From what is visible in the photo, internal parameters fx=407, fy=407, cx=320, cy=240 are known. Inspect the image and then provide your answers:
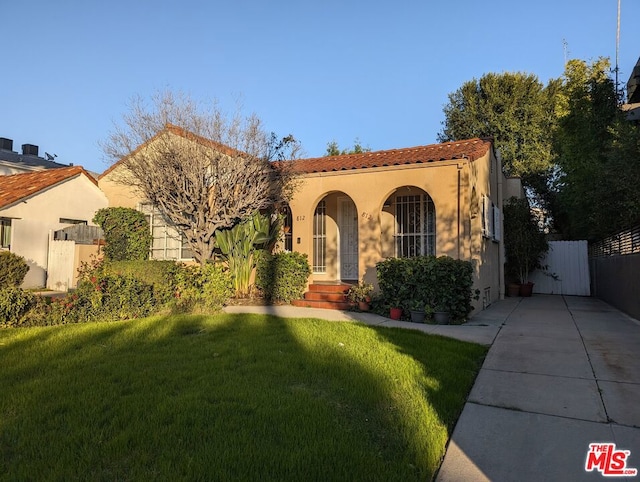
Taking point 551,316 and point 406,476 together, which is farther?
point 551,316

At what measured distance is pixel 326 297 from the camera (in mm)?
10297

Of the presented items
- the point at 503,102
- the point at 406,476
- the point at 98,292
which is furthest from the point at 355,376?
the point at 503,102

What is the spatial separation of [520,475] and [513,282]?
47.3 ft

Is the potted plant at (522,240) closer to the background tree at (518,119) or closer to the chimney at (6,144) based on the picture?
the background tree at (518,119)

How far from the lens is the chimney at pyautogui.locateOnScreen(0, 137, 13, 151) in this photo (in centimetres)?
2645

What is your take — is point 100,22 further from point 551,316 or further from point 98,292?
point 551,316

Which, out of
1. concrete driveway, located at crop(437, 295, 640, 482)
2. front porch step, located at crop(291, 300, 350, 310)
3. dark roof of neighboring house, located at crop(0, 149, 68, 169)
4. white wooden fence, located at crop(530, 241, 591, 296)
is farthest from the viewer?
dark roof of neighboring house, located at crop(0, 149, 68, 169)

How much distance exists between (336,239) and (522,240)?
7236mm

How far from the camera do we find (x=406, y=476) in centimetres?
266

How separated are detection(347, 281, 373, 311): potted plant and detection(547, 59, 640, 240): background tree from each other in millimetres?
5544

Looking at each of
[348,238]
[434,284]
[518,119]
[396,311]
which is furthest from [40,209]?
[518,119]

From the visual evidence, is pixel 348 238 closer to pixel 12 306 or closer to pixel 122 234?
pixel 122 234

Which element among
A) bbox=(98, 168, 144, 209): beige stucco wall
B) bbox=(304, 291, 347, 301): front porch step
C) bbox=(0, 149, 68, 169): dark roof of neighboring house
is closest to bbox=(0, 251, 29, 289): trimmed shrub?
bbox=(98, 168, 144, 209): beige stucco wall

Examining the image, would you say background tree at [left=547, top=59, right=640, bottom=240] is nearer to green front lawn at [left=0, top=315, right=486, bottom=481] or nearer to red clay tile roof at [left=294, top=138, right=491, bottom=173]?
red clay tile roof at [left=294, top=138, right=491, bottom=173]
